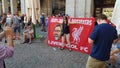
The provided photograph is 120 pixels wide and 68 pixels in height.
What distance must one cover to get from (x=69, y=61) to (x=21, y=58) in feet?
6.33

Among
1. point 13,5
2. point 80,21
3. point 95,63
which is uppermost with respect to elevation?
point 13,5

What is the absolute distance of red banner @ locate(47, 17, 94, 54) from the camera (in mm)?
8985

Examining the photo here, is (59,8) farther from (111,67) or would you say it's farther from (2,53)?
(2,53)

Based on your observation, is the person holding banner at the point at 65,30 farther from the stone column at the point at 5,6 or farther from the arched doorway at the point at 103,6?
the stone column at the point at 5,6

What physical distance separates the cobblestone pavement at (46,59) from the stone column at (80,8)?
486cm

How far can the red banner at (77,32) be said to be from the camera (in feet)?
29.5

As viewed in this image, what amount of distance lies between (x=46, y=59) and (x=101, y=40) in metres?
4.18

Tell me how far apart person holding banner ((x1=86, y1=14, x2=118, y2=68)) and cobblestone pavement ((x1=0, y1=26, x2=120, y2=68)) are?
2.83m

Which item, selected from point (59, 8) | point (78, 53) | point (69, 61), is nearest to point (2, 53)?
point (69, 61)

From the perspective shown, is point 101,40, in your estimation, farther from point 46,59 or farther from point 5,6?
point 5,6

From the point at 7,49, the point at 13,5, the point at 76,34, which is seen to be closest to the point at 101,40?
the point at 7,49

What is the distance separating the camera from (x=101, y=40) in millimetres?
4160

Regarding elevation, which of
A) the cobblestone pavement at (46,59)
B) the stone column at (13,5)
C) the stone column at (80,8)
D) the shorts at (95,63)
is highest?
the stone column at (13,5)

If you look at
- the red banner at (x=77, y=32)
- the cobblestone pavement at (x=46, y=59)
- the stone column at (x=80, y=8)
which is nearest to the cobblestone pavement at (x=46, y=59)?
the cobblestone pavement at (x=46, y=59)
